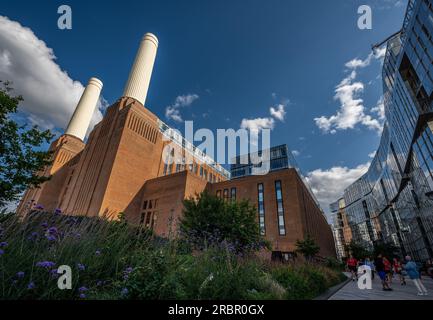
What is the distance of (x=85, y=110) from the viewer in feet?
207

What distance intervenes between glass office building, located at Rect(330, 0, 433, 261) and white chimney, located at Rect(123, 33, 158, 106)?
45940 mm

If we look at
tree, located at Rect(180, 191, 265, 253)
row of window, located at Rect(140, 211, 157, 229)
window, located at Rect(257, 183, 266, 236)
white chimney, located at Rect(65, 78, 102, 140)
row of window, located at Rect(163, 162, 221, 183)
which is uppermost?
white chimney, located at Rect(65, 78, 102, 140)

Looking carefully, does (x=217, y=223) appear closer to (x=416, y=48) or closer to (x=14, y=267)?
(x=14, y=267)

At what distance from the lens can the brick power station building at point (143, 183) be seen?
32.9 m

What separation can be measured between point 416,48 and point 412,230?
27.0 m

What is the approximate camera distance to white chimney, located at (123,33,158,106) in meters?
46.9

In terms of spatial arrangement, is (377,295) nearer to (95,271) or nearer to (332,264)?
(95,271)

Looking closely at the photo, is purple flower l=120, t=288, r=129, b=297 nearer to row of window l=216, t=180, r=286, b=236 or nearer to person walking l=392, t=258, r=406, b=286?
person walking l=392, t=258, r=406, b=286

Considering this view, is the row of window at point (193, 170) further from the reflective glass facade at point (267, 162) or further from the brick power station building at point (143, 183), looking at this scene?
the reflective glass facade at point (267, 162)

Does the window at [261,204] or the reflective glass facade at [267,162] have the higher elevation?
the reflective glass facade at [267,162]

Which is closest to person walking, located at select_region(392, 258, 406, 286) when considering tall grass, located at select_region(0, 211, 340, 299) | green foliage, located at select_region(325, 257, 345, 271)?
green foliage, located at select_region(325, 257, 345, 271)

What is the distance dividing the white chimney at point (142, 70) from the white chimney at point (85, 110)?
939 inches

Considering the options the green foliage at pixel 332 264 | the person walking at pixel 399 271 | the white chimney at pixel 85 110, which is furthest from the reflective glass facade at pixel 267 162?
the white chimney at pixel 85 110
